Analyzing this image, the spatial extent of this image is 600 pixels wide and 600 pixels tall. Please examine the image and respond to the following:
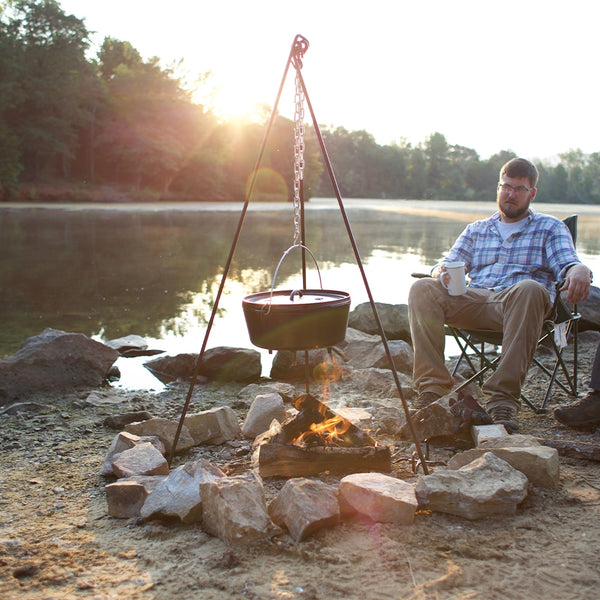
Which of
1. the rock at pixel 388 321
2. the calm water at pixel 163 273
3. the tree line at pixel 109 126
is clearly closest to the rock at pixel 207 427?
the calm water at pixel 163 273

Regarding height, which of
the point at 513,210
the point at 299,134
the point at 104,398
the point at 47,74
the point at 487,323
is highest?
the point at 47,74

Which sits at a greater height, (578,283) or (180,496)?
(578,283)

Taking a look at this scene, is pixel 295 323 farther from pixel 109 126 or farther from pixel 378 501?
pixel 109 126

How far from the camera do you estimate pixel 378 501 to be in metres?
2.13

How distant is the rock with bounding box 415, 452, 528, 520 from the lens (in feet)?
7.09

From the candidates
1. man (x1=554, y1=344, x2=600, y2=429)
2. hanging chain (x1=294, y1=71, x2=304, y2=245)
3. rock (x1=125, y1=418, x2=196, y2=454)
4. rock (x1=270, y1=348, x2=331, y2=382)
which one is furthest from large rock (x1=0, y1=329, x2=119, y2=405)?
man (x1=554, y1=344, x2=600, y2=429)

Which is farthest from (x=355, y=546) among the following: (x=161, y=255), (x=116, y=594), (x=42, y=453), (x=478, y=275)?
(x=161, y=255)

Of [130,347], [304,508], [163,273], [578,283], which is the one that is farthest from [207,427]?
[163,273]

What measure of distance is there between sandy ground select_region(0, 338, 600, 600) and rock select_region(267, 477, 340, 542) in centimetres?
4

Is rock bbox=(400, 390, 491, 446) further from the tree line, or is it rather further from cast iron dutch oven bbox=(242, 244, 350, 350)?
the tree line

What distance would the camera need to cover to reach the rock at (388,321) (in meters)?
5.28

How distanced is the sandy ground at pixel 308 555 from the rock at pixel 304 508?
0.13ft

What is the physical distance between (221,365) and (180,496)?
203 cm

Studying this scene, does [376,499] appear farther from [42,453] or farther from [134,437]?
[42,453]
